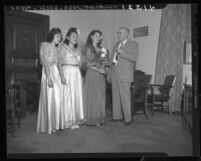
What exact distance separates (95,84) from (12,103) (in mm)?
781

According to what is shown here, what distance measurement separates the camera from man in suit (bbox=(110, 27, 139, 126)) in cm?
277

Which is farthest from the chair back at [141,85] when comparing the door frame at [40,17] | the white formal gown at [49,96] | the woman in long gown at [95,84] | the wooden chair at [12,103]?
the wooden chair at [12,103]

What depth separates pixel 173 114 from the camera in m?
2.77

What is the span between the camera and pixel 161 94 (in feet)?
9.07

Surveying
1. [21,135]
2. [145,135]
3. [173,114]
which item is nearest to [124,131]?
[145,135]

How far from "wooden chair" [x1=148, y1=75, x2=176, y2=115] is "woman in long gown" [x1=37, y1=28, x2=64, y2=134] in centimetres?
87

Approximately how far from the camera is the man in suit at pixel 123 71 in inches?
109

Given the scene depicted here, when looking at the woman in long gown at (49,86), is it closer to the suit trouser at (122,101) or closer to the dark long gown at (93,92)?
Answer: the dark long gown at (93,92)

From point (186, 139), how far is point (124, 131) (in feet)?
1.91

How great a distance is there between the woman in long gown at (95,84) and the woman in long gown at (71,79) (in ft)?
0.25

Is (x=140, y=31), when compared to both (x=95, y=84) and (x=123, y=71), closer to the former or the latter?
(x=123, y=71)

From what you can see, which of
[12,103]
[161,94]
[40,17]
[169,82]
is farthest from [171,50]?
[12,103]

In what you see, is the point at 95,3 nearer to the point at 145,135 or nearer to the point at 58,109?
the point at 58,109

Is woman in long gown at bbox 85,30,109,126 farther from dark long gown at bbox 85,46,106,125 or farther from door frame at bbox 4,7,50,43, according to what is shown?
door frame at bbox 4,7,50,43
